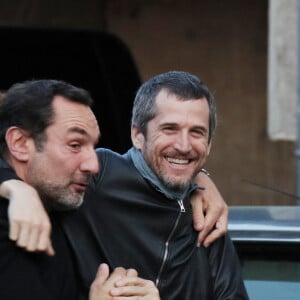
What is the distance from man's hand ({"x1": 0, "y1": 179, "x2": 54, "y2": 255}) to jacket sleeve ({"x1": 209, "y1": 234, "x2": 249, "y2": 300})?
1.87ft

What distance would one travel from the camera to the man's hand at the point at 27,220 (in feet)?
8.23

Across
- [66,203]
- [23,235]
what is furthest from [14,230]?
[66,203]

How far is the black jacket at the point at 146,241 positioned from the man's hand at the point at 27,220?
0.92 feet

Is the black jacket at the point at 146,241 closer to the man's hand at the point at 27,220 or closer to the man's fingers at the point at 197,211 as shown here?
the man's fingers at the point at 197,211

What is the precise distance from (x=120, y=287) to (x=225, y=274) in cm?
37

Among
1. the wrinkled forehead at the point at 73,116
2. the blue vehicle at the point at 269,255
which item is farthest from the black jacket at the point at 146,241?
the blue vehicle at the point at 269,255

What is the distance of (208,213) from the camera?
123 inches

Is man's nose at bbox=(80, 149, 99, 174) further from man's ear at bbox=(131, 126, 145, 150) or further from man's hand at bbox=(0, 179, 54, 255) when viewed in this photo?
man's ear at bbox=(131, 126, 145, 150)

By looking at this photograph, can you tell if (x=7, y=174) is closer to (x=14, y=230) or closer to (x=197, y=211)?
(x=14, y=230)

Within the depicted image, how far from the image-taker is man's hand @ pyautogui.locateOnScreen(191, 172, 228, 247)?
119 inches

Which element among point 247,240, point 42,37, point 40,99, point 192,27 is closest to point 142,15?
point 192,27

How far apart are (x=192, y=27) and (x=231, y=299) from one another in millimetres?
5903

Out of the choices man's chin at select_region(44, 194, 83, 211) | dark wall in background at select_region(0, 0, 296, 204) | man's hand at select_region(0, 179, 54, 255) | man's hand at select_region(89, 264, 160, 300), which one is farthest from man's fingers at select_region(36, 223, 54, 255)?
dark wall in background at select_region(0, 0, 296, 204)

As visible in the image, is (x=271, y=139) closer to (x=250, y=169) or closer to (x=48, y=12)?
(x=250, y=169)
